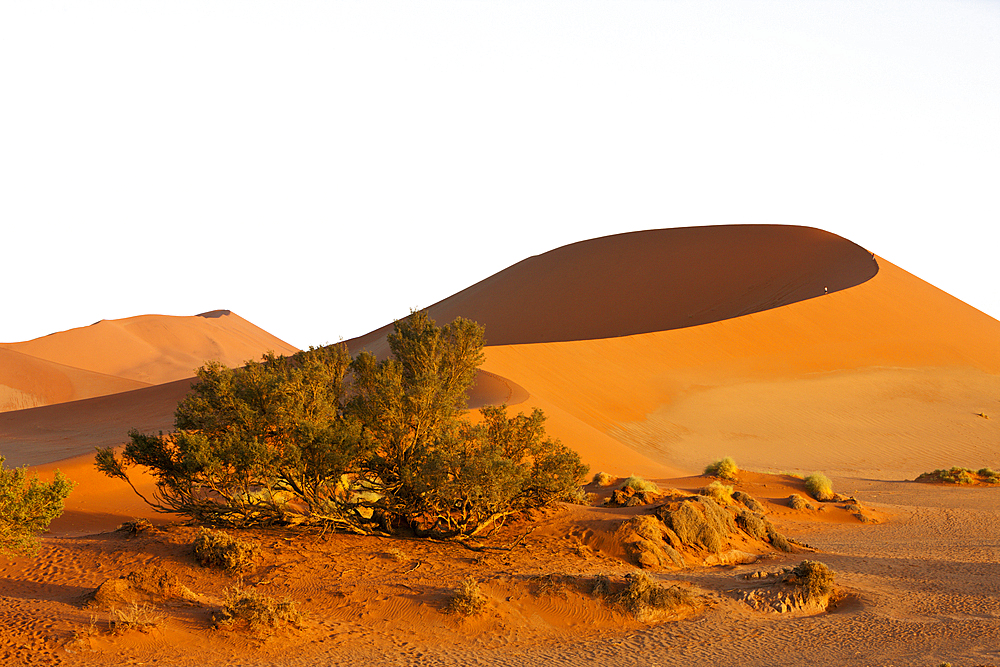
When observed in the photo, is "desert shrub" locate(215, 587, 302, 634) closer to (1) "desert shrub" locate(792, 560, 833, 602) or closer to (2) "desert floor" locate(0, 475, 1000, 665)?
(2) "desert floor" locate(0, 475, 1000, 665)

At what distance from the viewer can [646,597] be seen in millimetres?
9148

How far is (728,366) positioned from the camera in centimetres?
3691

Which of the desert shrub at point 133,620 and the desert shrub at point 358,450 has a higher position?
the desert shrub at point 358,450

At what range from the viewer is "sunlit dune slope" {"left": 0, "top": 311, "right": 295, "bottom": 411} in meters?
69.8

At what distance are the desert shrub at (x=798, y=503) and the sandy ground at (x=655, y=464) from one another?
0.37 meters

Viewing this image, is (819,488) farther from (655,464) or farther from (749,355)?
(749,355)

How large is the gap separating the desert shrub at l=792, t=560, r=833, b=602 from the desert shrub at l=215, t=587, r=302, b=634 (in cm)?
624

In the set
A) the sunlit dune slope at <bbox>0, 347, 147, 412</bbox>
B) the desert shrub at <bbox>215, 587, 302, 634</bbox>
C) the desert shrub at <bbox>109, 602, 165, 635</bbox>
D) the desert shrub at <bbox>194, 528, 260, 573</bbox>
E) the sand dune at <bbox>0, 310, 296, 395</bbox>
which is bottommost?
the desert shrub at <bbox>215, 587, 302, 634</bbox>

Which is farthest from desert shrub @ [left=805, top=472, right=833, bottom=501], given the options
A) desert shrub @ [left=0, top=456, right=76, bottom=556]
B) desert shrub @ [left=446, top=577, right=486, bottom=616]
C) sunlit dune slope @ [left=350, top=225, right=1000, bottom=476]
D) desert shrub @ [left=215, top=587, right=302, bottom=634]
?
desert shrub @ [left=0, top=456, right=76, bottom=556]

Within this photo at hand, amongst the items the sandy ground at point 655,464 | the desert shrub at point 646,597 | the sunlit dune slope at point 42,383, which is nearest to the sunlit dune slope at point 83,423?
the sandy ground at point 655,464

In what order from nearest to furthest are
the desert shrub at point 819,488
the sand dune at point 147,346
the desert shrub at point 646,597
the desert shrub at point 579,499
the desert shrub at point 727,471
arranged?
the desert shrub at point 646,597, the desert shrub at point 579,499, the desert shrub at point 819,488, the desert shrub at point 727,471, the sand dune at point 147,346

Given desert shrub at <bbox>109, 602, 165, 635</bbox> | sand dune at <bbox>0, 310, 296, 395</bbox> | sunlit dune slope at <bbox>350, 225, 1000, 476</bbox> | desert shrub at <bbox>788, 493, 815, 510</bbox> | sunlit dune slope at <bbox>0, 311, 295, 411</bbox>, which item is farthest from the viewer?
sand dune at <bbox>0, 310, 296, 395</bbox>

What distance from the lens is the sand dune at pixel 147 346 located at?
87.4 m

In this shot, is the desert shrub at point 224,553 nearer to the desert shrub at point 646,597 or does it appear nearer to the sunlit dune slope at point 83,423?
the desert shrub at point 646,597
